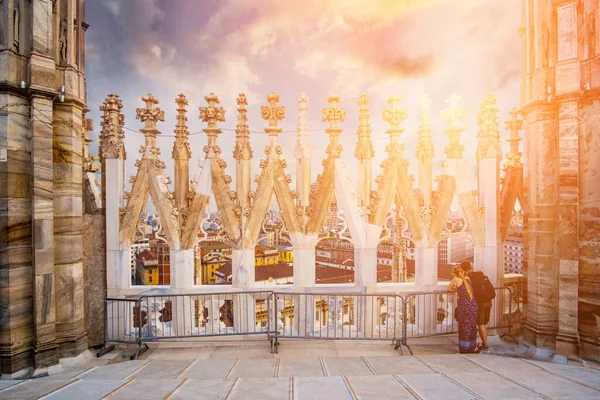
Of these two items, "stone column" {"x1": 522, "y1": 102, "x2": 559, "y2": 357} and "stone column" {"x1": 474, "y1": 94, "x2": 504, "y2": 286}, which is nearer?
"stone column" {"x1": 522, "y1": 102, "x2": 559, "y2": 357}

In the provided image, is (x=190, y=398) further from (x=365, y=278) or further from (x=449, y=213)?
(x=449, y=213)

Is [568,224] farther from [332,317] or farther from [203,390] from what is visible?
[203,390]

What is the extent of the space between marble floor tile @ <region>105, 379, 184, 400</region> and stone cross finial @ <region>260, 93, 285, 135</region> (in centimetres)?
474

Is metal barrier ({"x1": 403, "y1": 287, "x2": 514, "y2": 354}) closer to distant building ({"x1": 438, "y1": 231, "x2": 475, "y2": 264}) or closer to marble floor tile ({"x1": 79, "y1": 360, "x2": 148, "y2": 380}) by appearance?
distant building ({"x1": 438, "y1": 231, "x2": 475, "y2": 264})

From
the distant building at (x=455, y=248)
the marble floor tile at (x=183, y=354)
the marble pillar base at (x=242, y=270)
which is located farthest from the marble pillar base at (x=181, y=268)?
the distant building at (x=455, y=248)

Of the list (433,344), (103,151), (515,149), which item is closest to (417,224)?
(433,344)

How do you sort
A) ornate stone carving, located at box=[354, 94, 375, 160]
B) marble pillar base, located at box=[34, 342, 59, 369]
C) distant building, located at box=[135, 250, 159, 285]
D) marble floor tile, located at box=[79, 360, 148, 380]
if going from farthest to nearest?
distant building, located at box=[135, 250, 159, 285], ornate stone carving, located at box=[354, 94, 375, 160], marble pillar base, located at box=[34, 342, 59, 369], marble floor tile, located at box=[79, 360, 148, 380]

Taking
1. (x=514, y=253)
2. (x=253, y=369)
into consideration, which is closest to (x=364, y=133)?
(x=253, y=369)

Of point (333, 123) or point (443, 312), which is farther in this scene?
point (443, 312)

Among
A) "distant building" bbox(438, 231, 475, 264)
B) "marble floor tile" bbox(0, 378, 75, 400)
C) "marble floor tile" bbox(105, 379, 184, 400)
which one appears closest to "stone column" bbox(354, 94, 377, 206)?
"distant building" bbox(438, 231, 475, 264)

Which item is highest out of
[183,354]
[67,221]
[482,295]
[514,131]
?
[514,131]

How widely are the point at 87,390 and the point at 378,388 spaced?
348cm

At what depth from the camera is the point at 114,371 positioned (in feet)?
17.1

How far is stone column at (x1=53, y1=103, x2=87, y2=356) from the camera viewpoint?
18.5 feet
